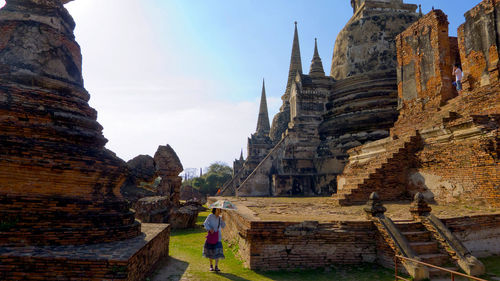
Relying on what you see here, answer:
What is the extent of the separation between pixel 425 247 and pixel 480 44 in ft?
20.3

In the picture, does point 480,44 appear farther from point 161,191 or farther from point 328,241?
point 161,191

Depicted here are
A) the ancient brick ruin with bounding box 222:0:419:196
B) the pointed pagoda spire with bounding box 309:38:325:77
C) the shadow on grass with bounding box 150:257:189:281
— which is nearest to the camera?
the shadow on grass with bounding box 150:257:189:281

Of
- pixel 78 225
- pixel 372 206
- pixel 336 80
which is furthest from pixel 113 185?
pixel 336 80

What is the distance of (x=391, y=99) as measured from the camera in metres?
16.0

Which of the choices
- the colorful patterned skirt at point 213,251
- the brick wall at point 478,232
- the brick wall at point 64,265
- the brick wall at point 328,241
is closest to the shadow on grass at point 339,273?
the brick wall at point 328,241

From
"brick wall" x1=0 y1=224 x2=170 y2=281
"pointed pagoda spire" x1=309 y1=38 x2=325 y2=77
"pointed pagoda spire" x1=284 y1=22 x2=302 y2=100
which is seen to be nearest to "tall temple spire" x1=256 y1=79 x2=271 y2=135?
"pointed pagoda spire" x1=284 y1=22 x2=302 y2=100

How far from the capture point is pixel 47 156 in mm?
4922

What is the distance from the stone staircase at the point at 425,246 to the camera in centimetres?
493

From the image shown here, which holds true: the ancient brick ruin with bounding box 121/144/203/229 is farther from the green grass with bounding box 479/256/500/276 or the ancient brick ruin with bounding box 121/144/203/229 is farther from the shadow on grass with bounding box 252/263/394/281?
the green grass with bounding box 479/256/500/276

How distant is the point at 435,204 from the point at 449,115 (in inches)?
90.9

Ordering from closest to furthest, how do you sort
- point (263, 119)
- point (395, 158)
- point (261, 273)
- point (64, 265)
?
point (64, 265), point (261, 273), point (395, 158), point (263, 119)

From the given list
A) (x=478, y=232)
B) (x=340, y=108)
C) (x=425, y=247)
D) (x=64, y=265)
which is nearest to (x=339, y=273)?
(x=425, y=247)

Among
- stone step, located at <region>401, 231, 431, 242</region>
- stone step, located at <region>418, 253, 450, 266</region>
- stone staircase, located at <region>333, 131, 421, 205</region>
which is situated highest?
stone staircase, located at <region>333, 131, 421, 205</region>

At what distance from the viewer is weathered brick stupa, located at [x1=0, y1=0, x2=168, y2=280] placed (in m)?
4.53
